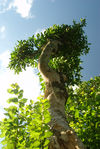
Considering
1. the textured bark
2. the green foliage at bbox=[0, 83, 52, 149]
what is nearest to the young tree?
the textured bark

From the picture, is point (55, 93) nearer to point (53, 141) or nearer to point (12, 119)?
point (53, 141)

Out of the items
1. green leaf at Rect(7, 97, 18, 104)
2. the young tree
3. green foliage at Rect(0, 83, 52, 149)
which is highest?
the young tree

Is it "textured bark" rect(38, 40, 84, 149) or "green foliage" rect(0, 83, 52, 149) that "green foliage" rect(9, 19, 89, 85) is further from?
"green foliage" rect(0, 83, 52, 149)

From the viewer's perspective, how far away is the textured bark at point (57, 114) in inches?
102

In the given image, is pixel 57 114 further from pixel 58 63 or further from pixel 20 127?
pixel 58 63

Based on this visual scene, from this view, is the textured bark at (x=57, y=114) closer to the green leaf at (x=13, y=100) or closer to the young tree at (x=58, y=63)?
the young tree at (x=58, y=63)

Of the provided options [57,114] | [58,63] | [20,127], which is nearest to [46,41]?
[58,63]

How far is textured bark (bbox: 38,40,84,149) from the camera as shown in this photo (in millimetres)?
2588

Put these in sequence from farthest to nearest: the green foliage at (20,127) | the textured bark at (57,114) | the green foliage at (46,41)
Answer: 1. the green foliage at (46,41)
2. the textured bark at (57,114)
3. the green foliage at (20,127)

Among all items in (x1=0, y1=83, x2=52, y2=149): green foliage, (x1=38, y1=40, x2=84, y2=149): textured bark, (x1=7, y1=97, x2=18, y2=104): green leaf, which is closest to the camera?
(x1=0, y1=83, x2=52, y2=149): green foliage

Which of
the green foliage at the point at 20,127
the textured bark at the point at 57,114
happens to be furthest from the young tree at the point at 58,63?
the green foliage at the point at 20,127

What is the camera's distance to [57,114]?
343 cm

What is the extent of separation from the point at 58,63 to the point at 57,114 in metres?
3.31

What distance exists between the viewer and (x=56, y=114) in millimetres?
3416
